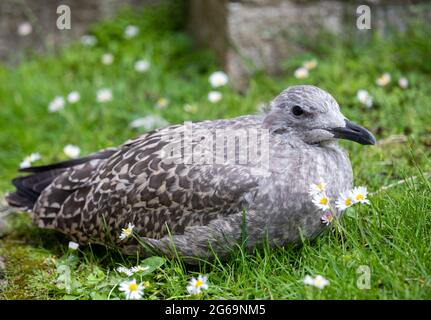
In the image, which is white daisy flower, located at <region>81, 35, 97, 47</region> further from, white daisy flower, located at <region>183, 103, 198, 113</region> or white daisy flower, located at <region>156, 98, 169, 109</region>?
white daisy flower, located at <region>183, 103, 198, 113</region>

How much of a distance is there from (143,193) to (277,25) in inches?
116

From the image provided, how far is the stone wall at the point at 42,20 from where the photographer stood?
6.97 m

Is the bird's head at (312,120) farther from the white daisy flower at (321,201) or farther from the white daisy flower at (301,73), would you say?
the white daisy flower at (301,73)

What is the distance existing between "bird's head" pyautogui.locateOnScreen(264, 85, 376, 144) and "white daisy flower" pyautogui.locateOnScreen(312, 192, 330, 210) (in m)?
0.38

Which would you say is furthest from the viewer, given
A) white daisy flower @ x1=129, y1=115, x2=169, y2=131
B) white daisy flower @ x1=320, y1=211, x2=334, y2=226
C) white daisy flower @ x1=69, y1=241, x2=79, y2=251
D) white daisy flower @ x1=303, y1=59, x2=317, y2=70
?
white daisy flower @ x1=303, y1=59, x2=317, y2=70

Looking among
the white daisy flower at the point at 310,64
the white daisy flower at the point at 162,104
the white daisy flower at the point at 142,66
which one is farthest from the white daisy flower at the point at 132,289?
the white daisy flower at the point at 142,66

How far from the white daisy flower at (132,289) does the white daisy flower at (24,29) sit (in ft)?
14.0

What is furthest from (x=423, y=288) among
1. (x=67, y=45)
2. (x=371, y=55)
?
(x=67, y=45)

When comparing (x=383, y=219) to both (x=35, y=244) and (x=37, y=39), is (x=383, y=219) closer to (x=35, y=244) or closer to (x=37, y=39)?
(x=35, y=244)

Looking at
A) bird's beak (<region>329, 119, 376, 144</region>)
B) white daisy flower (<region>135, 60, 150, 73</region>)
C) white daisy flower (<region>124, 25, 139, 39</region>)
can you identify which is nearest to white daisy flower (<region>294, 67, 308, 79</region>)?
white daisy flower (<region>135, 60, 150, 73</region>)

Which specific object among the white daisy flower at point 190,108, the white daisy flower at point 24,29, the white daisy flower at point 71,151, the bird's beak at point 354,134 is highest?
the white daisy flower at point 24,29

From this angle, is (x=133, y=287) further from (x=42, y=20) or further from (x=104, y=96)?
(x=42, y=20)

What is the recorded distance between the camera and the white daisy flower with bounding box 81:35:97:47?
696 centimetres
